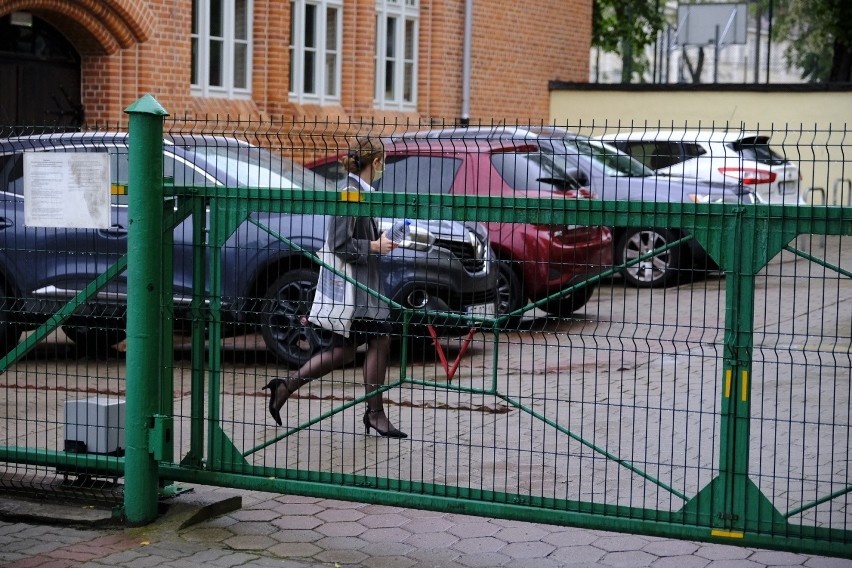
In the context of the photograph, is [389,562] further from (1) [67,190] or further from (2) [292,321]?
(1) [67,190]

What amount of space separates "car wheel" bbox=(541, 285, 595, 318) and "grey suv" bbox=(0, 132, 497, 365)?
10.0 inches

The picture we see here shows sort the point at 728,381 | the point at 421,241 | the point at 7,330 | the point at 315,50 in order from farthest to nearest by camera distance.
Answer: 1. the point at 315,50
2. the point at 7,330
3. the point at 421,241
4. the point at 728,381

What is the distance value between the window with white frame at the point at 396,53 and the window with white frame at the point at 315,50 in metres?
1.23

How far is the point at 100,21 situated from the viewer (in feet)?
54.7

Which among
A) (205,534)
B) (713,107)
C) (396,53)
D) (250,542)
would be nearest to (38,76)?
(396,53)

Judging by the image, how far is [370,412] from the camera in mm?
7047

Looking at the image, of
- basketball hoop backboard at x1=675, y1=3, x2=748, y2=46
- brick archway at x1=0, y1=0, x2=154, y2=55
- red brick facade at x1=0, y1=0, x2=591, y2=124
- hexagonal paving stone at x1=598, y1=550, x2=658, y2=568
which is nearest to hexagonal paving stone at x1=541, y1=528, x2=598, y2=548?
hexagonal paving stone at x1=598, y1=550, x2=658, y2=568

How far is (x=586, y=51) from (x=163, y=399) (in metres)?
23.7

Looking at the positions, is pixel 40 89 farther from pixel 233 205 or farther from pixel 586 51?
pixel 586 51

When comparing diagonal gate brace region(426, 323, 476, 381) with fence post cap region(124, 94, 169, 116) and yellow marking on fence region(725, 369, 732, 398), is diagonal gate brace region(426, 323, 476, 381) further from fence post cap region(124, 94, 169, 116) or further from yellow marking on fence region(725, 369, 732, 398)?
fence post cap region(124, 94, 169, 116)

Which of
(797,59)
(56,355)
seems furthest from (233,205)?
(797,59)

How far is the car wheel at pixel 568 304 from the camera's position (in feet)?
17.6

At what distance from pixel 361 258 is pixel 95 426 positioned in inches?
55.9

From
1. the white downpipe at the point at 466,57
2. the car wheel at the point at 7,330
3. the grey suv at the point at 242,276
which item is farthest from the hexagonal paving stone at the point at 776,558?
the white downpipe at the point at 466,57
